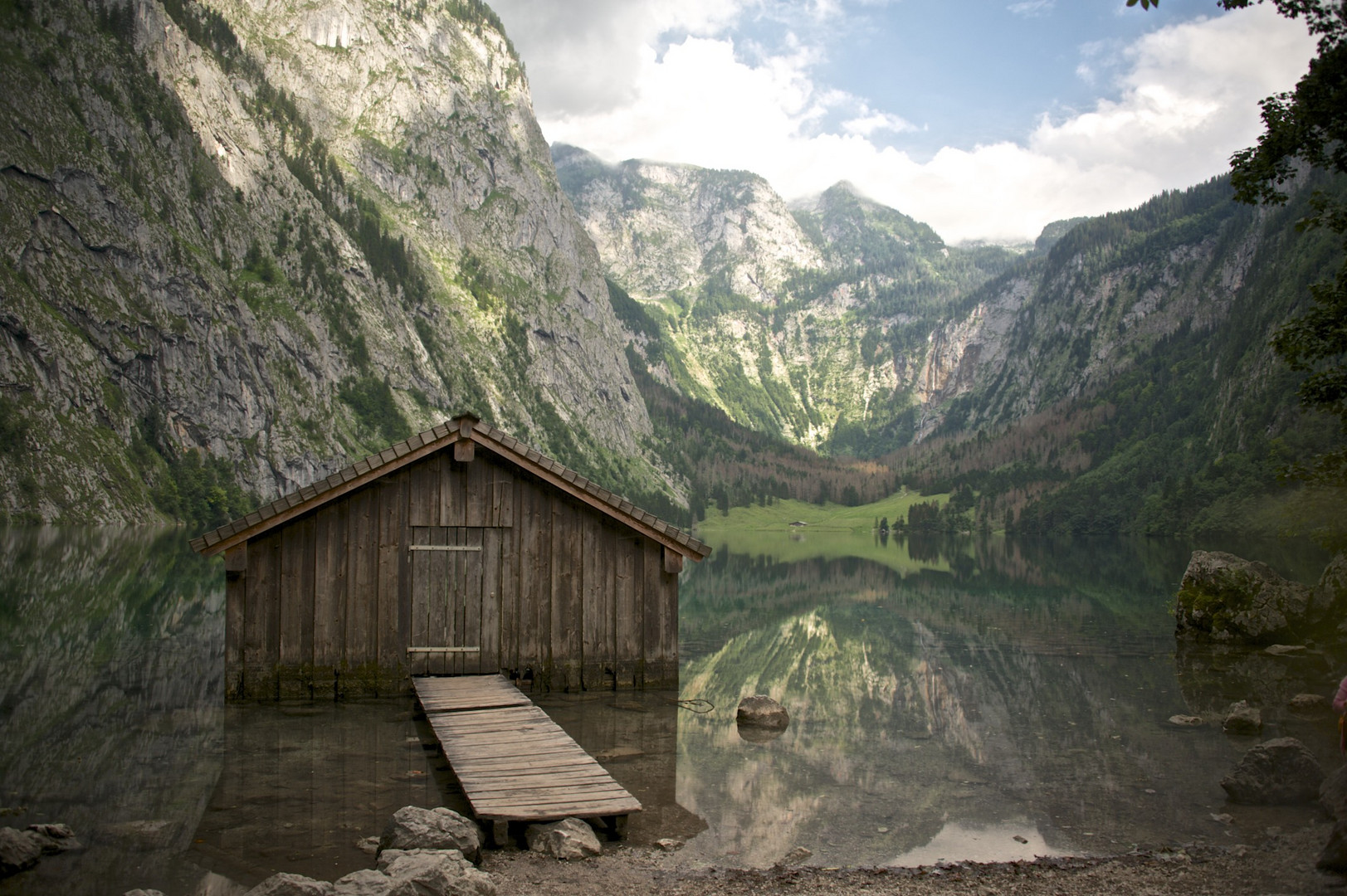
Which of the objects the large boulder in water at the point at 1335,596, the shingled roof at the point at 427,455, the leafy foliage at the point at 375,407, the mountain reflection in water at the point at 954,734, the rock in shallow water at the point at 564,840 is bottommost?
the mountain reflection in water at the point at 954,734

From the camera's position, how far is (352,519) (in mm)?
22281

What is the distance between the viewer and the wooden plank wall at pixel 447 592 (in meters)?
21.7

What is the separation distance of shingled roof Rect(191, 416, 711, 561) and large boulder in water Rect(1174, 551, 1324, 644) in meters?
22.7

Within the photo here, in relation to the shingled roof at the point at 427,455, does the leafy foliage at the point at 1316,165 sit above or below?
above

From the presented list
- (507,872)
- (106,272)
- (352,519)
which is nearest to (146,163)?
(106,272)

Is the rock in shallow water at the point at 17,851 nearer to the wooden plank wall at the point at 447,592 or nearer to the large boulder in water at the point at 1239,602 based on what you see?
the wooden plank wall at the point at 447,592

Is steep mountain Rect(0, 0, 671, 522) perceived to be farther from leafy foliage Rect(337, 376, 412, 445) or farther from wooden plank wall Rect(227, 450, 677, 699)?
wooden plank wall Rect(227, 450, 677, 699)

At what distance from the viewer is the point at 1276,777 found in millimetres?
16453

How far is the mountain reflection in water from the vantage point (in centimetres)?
1508

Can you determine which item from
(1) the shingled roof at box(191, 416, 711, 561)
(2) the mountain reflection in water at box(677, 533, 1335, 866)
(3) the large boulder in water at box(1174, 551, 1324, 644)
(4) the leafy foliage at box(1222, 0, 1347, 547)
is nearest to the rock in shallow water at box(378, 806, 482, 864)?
(2) the mountain reflection in water at box(677, 533, 1335, 866)

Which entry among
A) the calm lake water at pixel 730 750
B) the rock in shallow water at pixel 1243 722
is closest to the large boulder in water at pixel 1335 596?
the calm lake water at pixel 730 750

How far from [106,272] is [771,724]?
142 meters

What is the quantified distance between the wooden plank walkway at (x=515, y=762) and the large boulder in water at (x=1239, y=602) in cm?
2783

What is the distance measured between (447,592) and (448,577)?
1.07ft
